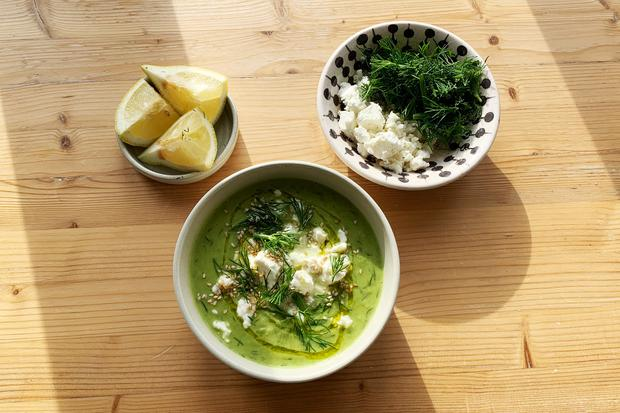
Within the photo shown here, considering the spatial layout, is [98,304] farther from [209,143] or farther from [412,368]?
[412,368]

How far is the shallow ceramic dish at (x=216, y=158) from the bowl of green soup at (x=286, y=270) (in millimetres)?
152

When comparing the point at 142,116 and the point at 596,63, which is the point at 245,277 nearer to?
the point at 142,116

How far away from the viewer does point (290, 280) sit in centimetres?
150

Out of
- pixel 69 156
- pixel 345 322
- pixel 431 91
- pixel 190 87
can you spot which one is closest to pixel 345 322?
pixel 345 322

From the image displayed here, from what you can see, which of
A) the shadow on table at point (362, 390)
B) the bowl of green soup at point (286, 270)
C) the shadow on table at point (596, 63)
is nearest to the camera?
the bowl of green soup at point (286, 270)

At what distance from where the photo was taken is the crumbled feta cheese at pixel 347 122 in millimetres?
1658

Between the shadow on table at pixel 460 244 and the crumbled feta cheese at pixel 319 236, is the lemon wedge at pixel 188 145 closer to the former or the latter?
the crumbled feta cheese at pixel 319 236

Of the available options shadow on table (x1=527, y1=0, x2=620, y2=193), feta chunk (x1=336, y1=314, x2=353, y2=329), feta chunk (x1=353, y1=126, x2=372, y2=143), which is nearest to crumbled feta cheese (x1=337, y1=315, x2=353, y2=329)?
feta chunk (x1=336, y1=314, x2=353, y2=329)

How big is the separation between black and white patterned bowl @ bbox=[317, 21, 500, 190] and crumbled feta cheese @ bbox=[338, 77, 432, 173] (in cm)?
2

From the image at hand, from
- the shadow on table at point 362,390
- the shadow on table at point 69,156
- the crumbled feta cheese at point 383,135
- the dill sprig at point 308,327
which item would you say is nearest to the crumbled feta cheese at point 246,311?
the dill sprig at point 308,327

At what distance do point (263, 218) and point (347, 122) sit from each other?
36 centimetres

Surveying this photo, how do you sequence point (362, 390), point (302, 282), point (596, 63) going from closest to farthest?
point (302, 282), point (362, 390), point (596, 63)

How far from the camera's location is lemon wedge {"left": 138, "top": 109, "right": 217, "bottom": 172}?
162cm

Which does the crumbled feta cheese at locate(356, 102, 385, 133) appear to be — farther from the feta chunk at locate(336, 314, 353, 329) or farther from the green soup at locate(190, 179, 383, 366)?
the feta chunk at locate(336, 314, 353, 329)
